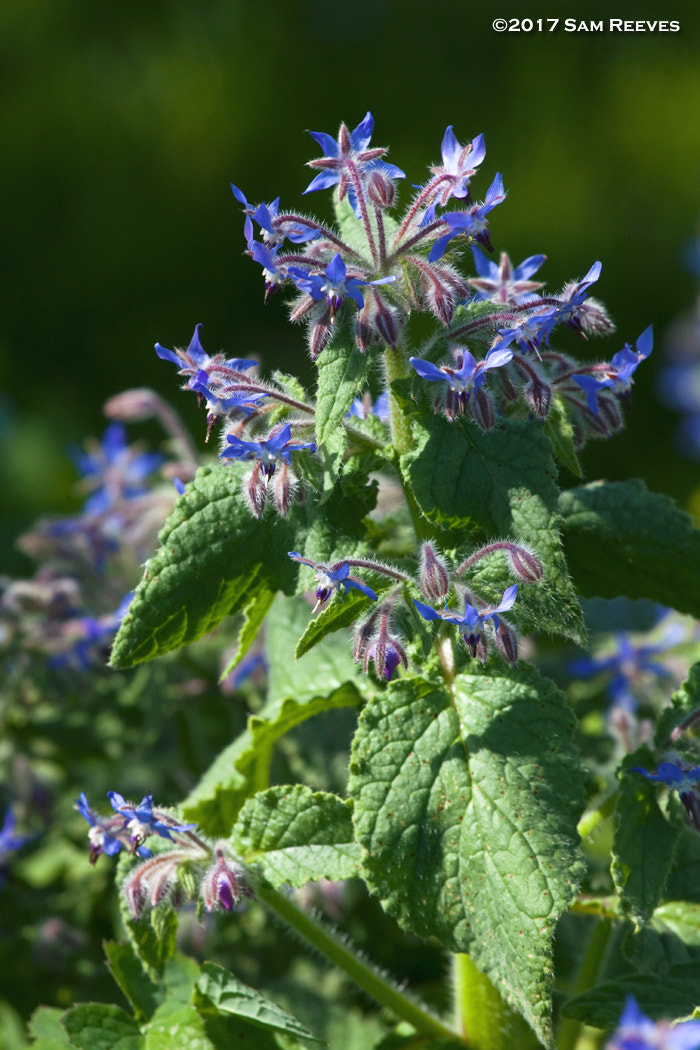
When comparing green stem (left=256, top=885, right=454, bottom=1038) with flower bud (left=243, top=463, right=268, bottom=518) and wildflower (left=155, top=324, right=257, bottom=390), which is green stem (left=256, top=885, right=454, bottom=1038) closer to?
flower bud (left=243, top=463, right=268, bottom=518)

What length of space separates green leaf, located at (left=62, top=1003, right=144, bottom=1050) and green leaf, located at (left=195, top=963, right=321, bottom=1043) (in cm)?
12

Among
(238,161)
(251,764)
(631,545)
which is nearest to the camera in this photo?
(631,545)

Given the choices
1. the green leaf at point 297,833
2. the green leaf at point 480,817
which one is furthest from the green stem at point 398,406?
the green leaf at point 297,833

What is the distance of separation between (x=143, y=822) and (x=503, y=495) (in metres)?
0.45

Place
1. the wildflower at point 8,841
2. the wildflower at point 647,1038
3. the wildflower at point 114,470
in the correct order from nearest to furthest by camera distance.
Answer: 1. the wildflower at point 647,1038
2. the wildflower at point 8,841
3. the wildflower at point 114,470

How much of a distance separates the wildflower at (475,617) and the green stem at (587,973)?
45 cm

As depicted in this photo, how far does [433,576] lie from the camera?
1.04 metres

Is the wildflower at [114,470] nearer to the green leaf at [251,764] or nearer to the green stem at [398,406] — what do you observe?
the green leaf at [251,764]

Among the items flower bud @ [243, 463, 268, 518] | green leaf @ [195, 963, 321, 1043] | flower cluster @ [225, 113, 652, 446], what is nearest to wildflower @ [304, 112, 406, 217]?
flower cluster @ [225, 113, 652, 446]

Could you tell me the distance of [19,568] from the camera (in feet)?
6.97

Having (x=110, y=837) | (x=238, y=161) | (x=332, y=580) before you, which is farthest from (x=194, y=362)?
(x=238, y=161)

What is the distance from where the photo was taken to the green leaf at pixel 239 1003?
1.10 meters

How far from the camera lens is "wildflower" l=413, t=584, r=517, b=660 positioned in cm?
100

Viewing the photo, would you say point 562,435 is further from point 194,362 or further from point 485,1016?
point 485,1016
